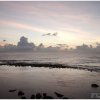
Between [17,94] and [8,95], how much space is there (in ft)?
3.85

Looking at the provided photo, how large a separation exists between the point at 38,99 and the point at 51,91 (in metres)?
5.94

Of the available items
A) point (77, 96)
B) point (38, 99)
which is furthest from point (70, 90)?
point (38, 99)

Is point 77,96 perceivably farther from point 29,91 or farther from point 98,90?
point 29,91

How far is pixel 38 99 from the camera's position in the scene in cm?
2106

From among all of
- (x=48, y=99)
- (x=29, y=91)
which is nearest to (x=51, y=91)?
(x=29, y=91)

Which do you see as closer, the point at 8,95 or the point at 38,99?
the point at 38,99

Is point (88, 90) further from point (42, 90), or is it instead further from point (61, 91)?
point (42, 90)

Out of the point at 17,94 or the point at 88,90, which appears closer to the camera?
the point at 17,94

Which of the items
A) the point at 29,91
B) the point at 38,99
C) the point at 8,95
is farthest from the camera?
the point at 29,91

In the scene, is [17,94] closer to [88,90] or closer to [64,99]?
[64,99]

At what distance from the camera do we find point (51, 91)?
87.9ft

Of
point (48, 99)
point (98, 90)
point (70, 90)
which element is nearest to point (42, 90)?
point (70, 90)

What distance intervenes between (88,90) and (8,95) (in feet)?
39.3

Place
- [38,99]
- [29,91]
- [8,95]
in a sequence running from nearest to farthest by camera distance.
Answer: [38,99] < [8,95] < [29,91]
